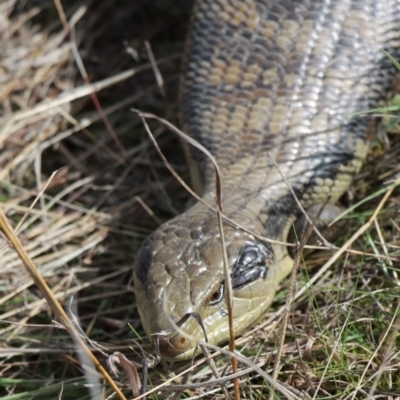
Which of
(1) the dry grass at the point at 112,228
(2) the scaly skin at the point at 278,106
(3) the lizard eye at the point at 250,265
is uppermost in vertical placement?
(2) the scaly skin at the point at 278,106

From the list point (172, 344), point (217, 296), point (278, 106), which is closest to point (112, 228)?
point (278, 106)

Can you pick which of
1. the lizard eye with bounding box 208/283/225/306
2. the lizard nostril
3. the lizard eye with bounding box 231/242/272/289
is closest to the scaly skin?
the lizard eye with bounding box 231/242/272/289

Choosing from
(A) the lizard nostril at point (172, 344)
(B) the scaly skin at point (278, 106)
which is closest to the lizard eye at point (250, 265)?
(B) the scaly skin at point (278, 106)

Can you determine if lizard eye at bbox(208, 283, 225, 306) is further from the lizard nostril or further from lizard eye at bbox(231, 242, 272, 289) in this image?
the lizard nostril

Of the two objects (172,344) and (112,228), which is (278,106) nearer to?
(112,228)

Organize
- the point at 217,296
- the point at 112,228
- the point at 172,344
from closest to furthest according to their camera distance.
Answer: the point at 172,344 < the point at 217,296 < the point at 112,228

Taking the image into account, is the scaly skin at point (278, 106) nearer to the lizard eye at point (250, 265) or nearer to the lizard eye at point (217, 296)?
the lizard eye at point (250, 265)
